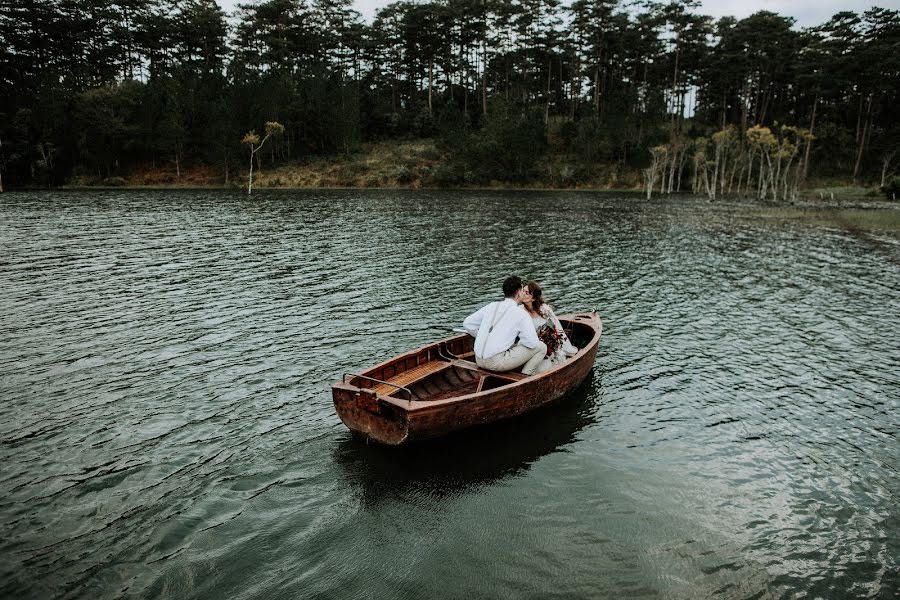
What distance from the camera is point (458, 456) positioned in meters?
9.11

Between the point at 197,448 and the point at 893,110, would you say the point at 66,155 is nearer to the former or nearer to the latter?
the point at 197,448

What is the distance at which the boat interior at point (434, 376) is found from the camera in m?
9.63

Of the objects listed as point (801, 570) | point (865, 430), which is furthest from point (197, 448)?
point (865, 430)

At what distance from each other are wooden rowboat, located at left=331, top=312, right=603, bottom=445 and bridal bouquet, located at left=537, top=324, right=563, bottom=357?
0.66 meters

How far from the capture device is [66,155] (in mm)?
76938

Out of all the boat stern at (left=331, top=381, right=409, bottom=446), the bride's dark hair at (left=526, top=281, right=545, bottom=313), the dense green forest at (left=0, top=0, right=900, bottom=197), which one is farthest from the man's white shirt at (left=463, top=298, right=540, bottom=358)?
the dense green forest at (left=0, top=0, right=900, bottom=197)

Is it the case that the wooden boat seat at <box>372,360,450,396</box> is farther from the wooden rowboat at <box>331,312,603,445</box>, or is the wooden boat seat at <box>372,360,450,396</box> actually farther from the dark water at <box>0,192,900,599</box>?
the dark water at <box>0,192,900,599</box>

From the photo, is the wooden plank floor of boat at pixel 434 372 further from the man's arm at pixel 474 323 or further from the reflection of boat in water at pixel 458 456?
the reflection of boat in water at pixel 458 456

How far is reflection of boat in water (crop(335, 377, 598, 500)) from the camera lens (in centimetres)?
837

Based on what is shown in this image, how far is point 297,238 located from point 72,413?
22.8 m

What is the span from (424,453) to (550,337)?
4.03 meters

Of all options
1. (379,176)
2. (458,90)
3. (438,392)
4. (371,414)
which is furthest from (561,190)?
(371,414)

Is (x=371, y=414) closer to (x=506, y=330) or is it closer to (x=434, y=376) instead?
(x=434, y=376)

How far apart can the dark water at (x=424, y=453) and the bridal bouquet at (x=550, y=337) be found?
4.15 ft
